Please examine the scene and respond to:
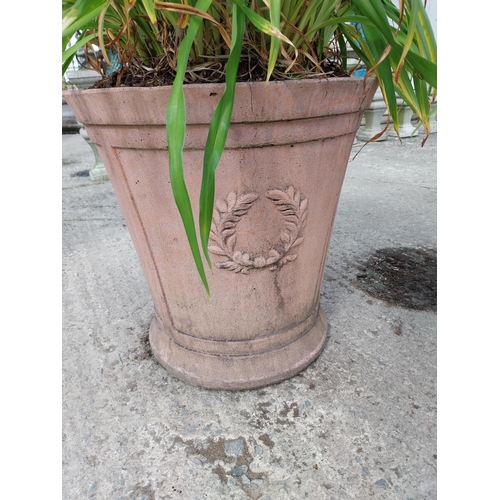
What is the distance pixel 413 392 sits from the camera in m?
0.85

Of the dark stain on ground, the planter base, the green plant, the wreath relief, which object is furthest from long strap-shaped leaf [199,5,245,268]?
the dark stain on ground

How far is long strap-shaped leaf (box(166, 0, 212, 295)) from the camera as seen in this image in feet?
1.73

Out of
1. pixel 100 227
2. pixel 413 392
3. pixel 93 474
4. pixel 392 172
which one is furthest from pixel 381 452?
pixel 392 172

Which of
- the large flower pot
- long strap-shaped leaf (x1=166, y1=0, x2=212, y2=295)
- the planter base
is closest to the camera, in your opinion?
long strap-shaped leaf (x1=166, y1=0, x2=212, y2=295)

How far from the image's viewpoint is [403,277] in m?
1.31

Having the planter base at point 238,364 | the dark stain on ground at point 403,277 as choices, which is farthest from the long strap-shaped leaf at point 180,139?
the dark stain on ground at point 403,277

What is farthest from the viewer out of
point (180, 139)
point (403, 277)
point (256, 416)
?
point (403, 277)

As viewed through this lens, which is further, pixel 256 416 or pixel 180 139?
pixel 256 416

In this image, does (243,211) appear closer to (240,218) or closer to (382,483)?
(240,218)

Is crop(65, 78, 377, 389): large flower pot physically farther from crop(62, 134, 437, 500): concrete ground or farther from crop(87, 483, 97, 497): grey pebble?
crop(87, 483, 97, 497): grey pebble

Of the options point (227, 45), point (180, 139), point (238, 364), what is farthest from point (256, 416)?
point (227, 45)

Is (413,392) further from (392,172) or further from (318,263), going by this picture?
(392,172)

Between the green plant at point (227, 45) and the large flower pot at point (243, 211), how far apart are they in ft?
0.20

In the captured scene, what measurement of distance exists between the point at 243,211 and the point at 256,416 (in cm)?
43
